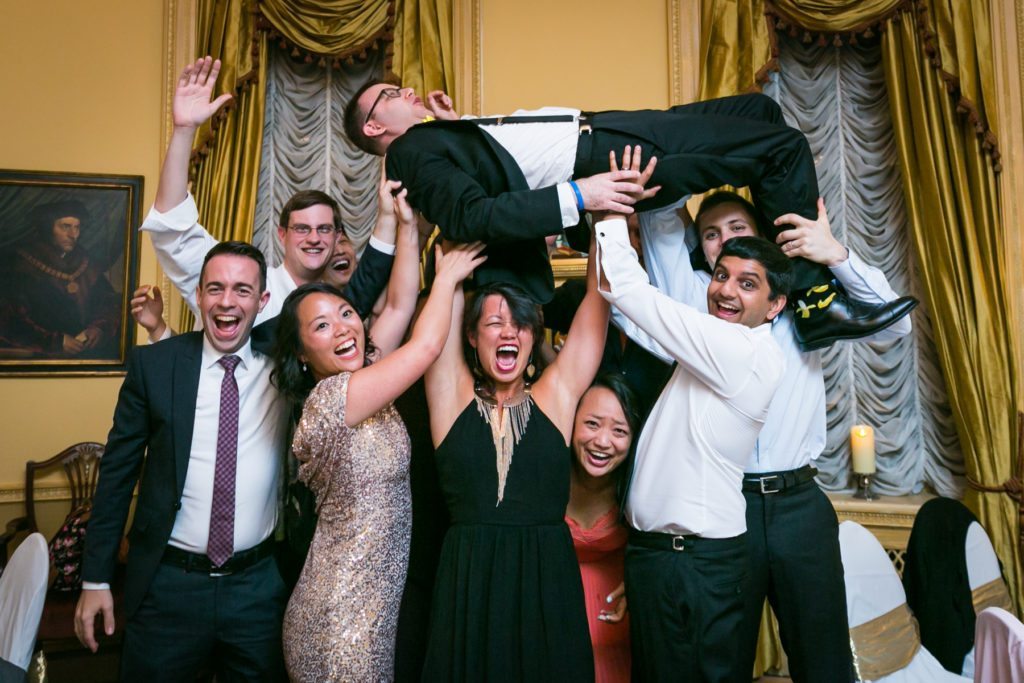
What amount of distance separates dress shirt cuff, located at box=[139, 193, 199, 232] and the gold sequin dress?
1087mm

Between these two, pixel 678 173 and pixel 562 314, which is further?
pixel 562 314

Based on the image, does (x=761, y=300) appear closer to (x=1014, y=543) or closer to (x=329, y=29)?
(x=1014, y=543)

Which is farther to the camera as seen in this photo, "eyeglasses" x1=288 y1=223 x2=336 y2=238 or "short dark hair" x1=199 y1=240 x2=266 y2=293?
"eyeglasses" x1=288 y1=223 x2=336 y2=238

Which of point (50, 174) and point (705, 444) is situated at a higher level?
point (50, 174)

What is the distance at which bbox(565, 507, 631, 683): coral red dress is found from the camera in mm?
2211

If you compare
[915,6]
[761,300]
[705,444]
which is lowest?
[705,444]

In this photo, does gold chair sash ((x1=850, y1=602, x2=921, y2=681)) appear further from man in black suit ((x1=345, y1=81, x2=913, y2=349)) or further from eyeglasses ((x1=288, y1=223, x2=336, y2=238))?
eyeglasses ((x1=288, y1=223, x2=336, y2=238))

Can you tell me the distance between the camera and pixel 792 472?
2.29 m

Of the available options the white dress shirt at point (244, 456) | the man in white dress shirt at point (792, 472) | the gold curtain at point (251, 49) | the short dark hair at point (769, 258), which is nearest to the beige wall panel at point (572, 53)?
the gold curtain at point (251, 49)

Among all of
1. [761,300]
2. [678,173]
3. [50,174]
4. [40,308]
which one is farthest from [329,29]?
[761,300]

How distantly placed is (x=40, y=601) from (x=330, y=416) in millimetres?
1128

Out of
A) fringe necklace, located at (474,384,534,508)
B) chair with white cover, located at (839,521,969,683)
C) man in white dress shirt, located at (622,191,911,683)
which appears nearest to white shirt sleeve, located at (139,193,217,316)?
fringe necklace, located at (474,384,534,508)

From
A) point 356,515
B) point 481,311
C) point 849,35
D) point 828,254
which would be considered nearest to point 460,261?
point 481,311

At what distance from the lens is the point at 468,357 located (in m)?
2.11
